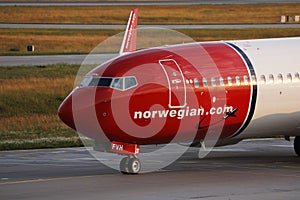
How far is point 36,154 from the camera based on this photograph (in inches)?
1480

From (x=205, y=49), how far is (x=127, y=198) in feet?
25.2

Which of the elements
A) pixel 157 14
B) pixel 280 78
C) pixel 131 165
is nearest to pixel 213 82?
pixel 280 78

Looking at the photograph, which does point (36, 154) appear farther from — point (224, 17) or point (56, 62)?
point (224, 17)

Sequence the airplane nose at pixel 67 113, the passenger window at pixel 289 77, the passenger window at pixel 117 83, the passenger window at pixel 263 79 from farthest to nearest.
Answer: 1. the passenger window at pixel 289 77
2. the passenger window at pixel 263 79
3. the passenger window at pixel 117 83
4. the airplane nose at pixel 67 113

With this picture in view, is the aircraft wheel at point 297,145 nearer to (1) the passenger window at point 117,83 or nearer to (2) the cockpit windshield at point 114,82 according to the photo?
(2) the cockpit windshield at point 114,82

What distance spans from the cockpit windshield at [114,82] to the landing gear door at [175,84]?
43.4 inches

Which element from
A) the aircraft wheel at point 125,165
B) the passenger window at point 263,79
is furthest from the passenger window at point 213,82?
the aircraft wheel at point 125,165

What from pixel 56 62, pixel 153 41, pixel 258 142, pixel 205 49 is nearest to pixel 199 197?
pixel 205 49

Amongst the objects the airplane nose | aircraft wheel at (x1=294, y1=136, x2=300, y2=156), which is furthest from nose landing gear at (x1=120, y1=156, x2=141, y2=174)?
aircraft wheel at (x1=294, y1=136, x2=300, y2=156)

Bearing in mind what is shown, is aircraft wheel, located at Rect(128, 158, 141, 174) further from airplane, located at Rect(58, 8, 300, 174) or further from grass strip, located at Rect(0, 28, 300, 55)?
grass strip, located at Rect(0, 28, 300, 55)

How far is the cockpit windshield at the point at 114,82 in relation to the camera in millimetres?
29562

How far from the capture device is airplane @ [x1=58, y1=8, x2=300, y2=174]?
2939 cm

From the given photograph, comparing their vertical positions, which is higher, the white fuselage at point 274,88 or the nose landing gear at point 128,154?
the white fuselage at point 274,88

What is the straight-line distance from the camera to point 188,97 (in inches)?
1197
